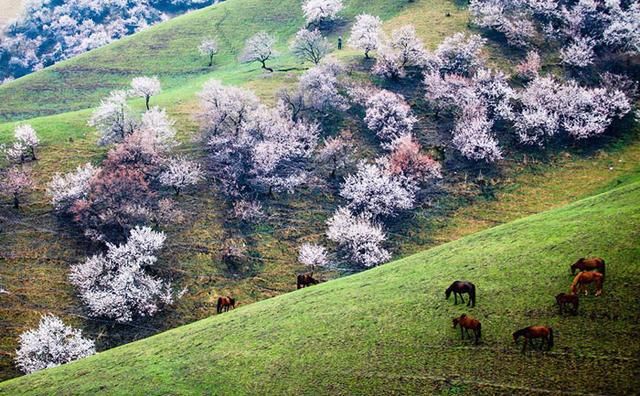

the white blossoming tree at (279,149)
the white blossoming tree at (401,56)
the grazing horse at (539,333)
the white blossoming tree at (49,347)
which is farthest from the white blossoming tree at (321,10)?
the grazing horse at (539,333)

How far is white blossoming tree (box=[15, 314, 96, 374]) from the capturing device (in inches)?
1714

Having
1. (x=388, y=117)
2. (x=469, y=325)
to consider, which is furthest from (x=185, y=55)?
(x=469, y=325)

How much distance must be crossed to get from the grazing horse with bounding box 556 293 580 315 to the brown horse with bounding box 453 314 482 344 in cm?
388

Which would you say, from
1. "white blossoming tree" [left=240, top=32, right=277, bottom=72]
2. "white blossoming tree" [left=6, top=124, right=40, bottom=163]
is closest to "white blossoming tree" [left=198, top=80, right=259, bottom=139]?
"white blossoming tree" [left=240, top=32, right=277, bottom=72]

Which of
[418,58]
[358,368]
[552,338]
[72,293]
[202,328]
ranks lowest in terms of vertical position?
[72,293]

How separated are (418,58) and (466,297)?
6299 cm

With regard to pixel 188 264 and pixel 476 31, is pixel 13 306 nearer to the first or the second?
pixel 188 264

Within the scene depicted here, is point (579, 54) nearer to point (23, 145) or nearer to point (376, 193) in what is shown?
point (376, 193)

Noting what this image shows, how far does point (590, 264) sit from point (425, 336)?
30.0 ft

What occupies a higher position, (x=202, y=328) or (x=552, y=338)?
(x=552, y=338)

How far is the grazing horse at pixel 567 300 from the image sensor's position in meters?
23.9

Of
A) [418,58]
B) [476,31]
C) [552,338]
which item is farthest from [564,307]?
[476,31]

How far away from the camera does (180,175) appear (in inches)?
2502

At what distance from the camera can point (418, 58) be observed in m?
84.1
